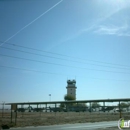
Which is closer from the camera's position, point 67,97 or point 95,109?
point 95,109

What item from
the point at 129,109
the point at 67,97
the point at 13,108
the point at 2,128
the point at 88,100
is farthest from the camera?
the point at 67,97

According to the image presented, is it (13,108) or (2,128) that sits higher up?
(13,108)

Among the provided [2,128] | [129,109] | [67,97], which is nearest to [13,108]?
[2,128]

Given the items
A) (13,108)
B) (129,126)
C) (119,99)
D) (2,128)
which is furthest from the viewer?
(119,99)

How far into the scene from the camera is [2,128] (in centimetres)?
2317

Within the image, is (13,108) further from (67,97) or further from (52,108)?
(67,97)

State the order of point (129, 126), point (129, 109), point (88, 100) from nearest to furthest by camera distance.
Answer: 1. point (129, 126)
2. point (129, 109)
3. point (88, 100)

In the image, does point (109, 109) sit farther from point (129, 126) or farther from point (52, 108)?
point (129, 126)

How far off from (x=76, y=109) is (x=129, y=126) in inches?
3686

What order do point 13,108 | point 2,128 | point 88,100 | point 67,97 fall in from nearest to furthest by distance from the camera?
point 2,128, point 13,108, point 88,100, point 67,97

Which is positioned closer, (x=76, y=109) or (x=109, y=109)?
(x=109, y=109)

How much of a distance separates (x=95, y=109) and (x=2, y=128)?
90.1m

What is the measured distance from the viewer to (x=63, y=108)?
113m

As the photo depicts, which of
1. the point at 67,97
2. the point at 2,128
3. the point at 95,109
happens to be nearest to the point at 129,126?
the point at 2,128
